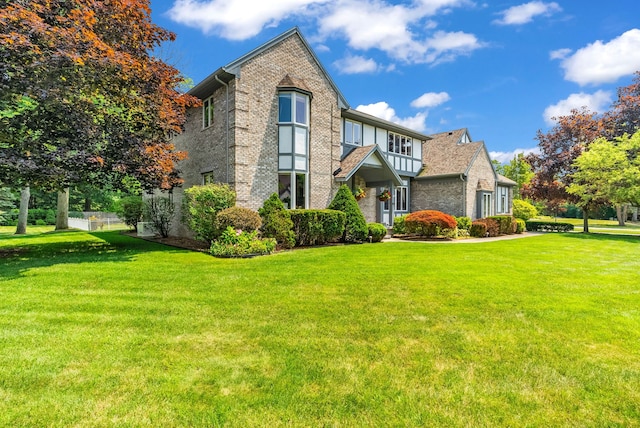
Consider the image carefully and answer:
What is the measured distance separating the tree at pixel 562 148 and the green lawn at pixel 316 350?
948 inches

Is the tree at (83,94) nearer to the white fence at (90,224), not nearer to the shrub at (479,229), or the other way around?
the white fence at (90,224)

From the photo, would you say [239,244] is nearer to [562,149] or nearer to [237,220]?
[237,220]

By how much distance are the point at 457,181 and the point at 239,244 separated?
56.2 ft

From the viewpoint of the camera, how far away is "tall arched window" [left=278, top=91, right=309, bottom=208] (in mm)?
14781

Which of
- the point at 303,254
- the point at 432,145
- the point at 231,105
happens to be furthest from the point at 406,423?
the point at 432,145

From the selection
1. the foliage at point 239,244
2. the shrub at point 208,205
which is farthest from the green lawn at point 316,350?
the shrub at point 208,205

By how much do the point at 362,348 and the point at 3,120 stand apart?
12811 mm

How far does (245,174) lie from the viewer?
1375 centimetres

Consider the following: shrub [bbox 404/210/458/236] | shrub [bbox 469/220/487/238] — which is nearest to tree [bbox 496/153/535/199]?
shrub [bbox 469/220/487/238]

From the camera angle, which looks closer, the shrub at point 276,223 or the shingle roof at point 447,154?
the shrub at point 276,223

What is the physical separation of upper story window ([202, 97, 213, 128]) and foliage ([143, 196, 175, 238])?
497cm

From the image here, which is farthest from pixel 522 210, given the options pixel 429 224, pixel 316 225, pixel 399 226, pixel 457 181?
pixel 316 225

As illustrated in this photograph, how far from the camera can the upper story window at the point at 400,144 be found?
22078 millimetres

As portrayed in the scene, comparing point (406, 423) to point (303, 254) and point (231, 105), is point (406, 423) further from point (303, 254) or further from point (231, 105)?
point (231, 105)
